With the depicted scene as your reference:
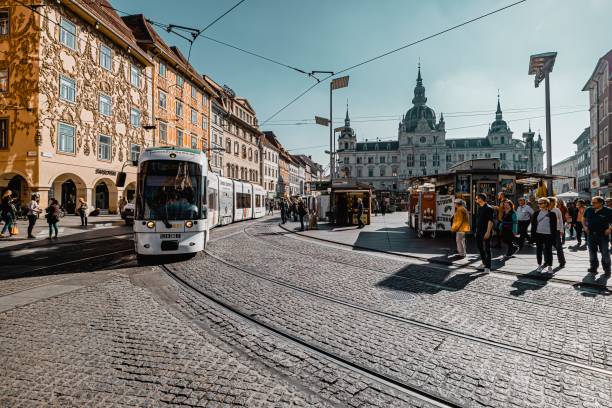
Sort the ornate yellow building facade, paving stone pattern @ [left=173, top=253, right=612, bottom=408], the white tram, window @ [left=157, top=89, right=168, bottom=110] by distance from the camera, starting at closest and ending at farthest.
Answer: paving stone pattern @ [left=173, top=253, right=612, bottom=408]
the white tram
the ornate yellow building facade
window @ [left=157, top=89, right=168, bottom=110]

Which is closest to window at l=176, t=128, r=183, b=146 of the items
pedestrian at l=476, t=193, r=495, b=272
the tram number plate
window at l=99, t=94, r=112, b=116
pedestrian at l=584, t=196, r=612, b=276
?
window at l=99, t=94, r=112, b=116

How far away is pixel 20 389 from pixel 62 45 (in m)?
24.7

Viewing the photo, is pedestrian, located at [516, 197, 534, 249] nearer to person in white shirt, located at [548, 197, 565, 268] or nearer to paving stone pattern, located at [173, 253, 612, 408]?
person in white shirt, located at [548, 197, 565, 268]

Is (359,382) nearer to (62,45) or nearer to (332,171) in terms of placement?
(332,171)

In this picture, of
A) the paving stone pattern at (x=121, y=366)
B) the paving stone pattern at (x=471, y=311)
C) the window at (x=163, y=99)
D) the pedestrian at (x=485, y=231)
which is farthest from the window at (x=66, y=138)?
the pedestrian at (x=485, y=231)

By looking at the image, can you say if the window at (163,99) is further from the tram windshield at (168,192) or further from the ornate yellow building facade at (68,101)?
the tram windshield at (168,192)

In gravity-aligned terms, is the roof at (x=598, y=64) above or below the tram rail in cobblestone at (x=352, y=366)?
above

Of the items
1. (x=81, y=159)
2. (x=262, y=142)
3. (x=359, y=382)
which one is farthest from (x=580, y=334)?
(x=262, y=142)

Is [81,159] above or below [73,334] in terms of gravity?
above

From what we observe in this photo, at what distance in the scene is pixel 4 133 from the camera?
65.3 ft

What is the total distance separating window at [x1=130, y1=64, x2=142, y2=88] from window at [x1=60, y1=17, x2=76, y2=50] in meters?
5.76

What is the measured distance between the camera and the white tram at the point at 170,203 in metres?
8.50

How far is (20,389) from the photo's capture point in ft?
9.43

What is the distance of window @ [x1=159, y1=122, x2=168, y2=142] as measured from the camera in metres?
31.5
